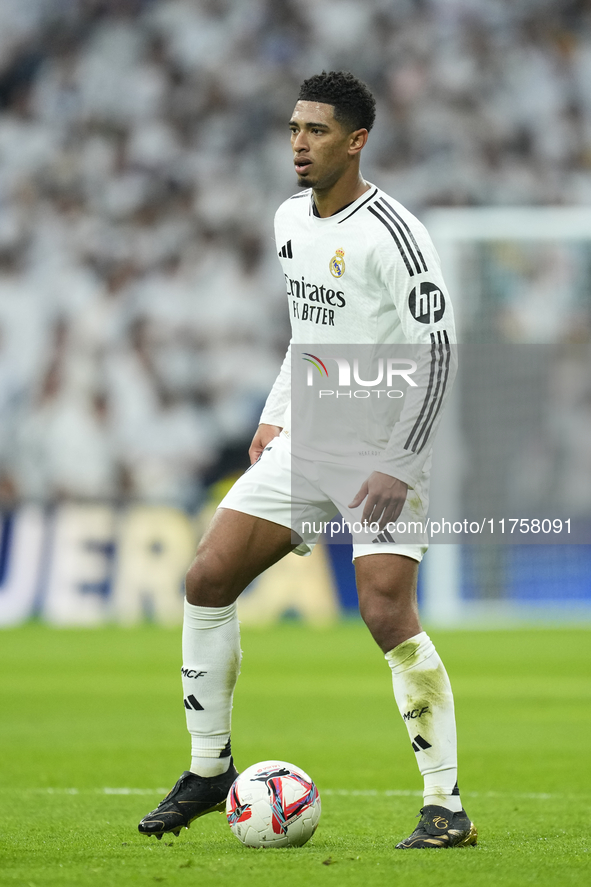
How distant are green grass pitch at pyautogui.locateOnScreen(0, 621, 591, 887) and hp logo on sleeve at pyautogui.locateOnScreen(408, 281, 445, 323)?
52.8 inches

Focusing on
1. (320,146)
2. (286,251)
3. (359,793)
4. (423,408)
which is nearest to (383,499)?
(423,408)

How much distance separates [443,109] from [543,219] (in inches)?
213

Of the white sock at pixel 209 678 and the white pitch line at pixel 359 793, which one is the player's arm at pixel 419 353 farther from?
the white pitch line at pixel 359 793

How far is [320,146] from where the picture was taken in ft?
11.7

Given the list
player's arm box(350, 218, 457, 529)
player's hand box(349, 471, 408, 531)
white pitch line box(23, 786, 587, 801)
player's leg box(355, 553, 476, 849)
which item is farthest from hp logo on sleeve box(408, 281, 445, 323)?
white pitch line box(23, 786, 587, 801)

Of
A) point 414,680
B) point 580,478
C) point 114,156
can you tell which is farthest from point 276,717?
point 114,156

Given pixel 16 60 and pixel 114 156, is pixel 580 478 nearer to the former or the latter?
pixel 114 156

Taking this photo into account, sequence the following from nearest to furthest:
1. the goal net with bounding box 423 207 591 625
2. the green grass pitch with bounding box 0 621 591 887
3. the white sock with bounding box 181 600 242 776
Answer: the green grass pitch with bounding box 0 621 591 887
the white sock with bounding box 181 600 242 776
the goal net with bounding box 423 207 591 625

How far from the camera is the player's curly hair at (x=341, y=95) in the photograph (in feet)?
11.8

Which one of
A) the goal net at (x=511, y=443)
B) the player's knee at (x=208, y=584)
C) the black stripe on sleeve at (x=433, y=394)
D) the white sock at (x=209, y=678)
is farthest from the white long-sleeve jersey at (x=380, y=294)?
the goal net at (x=511, y=443)

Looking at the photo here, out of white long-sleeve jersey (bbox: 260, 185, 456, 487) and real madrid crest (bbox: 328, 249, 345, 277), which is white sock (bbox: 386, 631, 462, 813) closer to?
white long-sleeve jersey (bbox: 260, 185, 456, 487)

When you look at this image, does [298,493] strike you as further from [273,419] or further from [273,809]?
[273,809]

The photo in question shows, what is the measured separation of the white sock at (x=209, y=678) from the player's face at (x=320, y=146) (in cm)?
119

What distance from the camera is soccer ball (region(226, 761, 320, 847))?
134 inches
